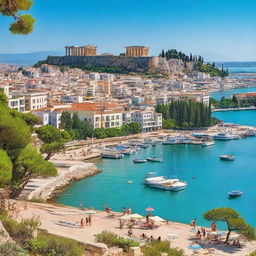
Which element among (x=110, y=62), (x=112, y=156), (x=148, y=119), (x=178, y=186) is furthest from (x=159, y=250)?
(x=110, y=62)

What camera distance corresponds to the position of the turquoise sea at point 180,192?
1459cm

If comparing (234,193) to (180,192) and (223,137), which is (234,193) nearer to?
(180,192)

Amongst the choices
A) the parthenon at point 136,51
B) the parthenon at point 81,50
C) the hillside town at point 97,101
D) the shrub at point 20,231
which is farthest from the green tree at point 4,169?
the parthenon at point 81,50

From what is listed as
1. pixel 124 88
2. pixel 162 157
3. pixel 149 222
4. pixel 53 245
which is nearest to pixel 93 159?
pixel 162 157

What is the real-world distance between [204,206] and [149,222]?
4.28 meters

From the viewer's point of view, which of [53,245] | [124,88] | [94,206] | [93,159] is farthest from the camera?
[124,88]

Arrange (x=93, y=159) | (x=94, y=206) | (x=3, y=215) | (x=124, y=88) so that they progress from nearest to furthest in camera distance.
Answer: (x=3, y=215) → (x=94, y=206) → (x=93, y=159) → (x=124, y=88)

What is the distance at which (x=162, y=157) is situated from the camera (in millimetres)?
23000

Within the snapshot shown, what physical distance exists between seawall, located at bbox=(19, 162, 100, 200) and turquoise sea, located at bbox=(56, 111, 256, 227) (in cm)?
30

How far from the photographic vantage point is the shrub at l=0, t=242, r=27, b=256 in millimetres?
5328

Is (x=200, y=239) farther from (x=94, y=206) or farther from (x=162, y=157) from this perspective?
(x=162, y=157)

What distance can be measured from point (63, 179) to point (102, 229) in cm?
724

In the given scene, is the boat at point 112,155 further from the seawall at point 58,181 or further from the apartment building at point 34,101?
the apartment building at point 34,101

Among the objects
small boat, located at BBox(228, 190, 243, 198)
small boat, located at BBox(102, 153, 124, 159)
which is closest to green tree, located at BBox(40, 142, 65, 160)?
small boat, located at BBox(228, 190, 243, 198)
